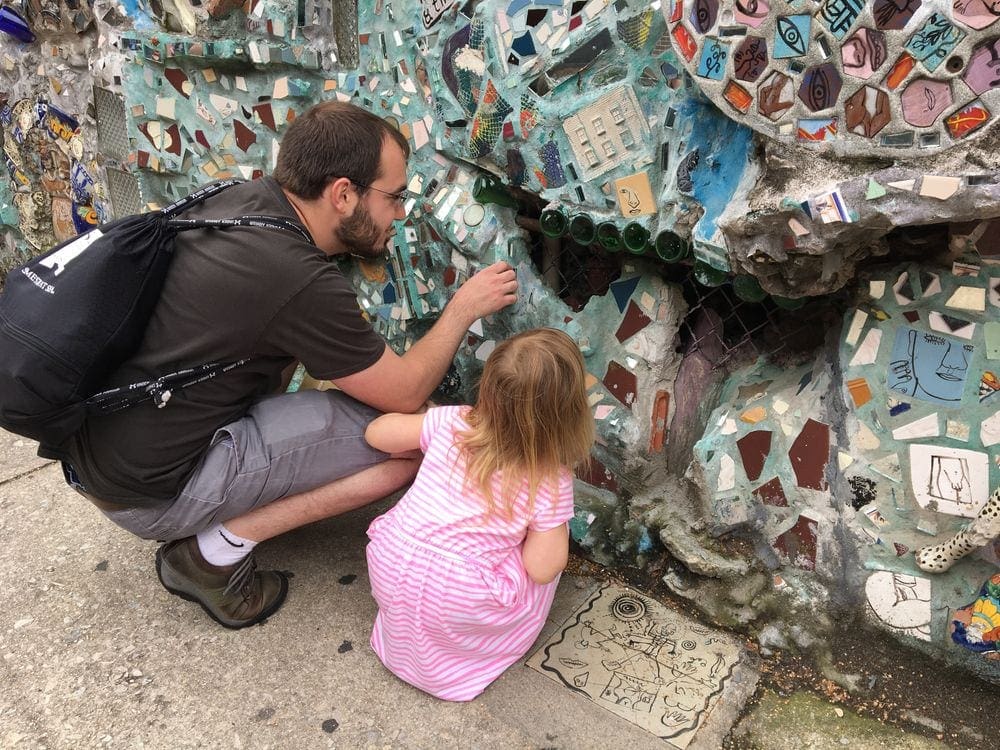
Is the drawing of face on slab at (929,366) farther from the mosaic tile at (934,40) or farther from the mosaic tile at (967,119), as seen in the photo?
the mosaic tile at (934,40)

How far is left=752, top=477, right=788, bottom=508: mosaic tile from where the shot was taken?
2.18m

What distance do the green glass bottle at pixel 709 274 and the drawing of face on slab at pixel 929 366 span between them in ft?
1.44

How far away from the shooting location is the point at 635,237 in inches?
88.7

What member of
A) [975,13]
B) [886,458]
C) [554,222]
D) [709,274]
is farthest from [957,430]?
[554,222]

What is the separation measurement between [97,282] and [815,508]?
1869mm

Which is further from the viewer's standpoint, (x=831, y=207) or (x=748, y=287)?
(x=748, y=287)

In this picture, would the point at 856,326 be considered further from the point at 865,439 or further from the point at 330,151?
the point at 330,151

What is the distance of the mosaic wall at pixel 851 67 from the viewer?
1.55 m

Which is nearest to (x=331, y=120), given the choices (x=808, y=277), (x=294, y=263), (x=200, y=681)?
(x=294, y=263)

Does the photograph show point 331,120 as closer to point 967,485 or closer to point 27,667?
point 27,667

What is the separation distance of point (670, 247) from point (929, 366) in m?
0.69

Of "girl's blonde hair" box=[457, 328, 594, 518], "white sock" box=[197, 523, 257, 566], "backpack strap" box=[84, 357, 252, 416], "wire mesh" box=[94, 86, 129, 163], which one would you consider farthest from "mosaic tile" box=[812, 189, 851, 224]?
"wire mesh" box=[94, 86, 129, 163]

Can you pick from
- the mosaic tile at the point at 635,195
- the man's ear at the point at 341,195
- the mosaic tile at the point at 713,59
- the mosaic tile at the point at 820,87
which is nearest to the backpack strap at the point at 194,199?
the man's ear at the point at 341,195

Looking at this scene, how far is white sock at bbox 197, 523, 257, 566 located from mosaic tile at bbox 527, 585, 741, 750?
874mm
